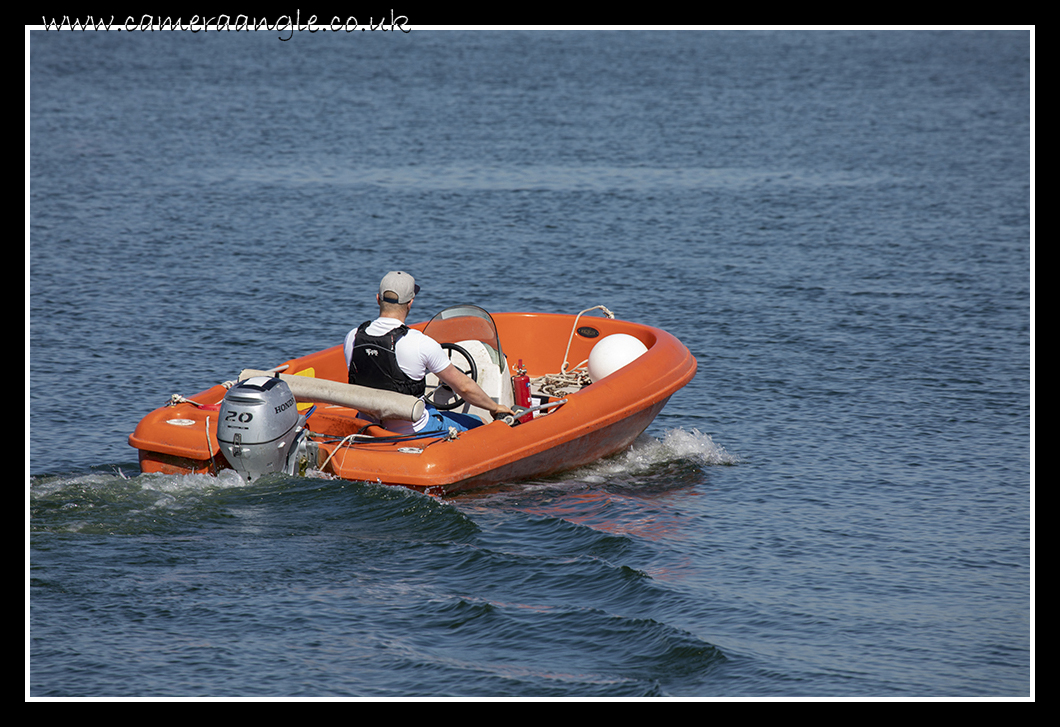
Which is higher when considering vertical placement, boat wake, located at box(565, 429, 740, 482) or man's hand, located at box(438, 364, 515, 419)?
man's hand, located at box(438, 364, 515, 419)

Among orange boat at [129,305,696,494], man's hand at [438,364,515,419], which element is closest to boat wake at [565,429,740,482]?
orange boat at [129,305,696,494]

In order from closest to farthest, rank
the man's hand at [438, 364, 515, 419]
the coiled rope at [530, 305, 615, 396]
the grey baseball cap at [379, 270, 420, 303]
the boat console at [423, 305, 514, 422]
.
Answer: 1. the grey baseball cap at [379, 270, 420, 303]
2. the man's hand at [438, 364, 515, 419]
3. the boat console at [423, 305, 514, 422]
4. the coiled rope at [530, 305, 615, 396]

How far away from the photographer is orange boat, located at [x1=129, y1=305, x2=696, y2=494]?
6461mm

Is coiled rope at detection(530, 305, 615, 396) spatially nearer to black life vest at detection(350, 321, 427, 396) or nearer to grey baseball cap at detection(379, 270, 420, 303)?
black life vest at detection(350, 321, 427, 396)

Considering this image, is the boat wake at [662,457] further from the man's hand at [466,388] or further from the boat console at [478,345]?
the man's hand at [466,388]

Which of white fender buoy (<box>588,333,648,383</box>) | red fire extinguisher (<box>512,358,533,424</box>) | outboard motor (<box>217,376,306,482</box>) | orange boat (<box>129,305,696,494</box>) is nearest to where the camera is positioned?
outboard motor (<box>217,376,306,482</box>)

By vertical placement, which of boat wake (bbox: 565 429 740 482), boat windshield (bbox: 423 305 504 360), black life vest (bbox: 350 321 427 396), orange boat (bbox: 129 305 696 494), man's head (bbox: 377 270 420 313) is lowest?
boat wake (bbox: 565 429 740 482)

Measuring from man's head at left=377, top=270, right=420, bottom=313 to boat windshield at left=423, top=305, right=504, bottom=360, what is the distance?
124 centimetres

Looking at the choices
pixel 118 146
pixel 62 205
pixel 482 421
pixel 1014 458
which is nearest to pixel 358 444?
pixel 482 421

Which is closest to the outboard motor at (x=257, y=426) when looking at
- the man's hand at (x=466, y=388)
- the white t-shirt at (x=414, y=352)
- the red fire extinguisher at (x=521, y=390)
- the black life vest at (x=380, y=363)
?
the black life vest at (x=380, y=363)

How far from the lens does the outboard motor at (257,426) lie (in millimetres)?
6332

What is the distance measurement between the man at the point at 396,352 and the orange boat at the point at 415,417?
174 mm

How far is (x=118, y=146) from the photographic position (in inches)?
795

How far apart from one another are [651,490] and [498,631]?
2.46 meters
